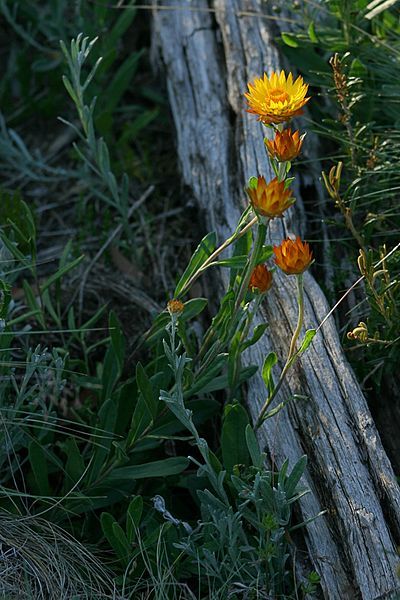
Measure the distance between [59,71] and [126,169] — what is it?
0.54 meters

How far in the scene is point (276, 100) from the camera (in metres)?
1.85

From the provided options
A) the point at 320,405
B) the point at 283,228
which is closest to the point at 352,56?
the point at 283,228

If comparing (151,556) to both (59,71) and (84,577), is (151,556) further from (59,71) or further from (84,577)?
(59,71)

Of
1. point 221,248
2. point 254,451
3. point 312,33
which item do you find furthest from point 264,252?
point 312,33

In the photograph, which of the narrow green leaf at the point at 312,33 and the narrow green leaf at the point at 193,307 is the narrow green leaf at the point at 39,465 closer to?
the narrow green leaf at the point at 193,307

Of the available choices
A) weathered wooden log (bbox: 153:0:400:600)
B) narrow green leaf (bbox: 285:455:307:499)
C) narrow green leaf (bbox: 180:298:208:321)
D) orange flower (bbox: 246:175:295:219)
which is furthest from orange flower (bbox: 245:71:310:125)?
narrow green leaf (bbox: 285:455:307:499)

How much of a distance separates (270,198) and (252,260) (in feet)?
0.60

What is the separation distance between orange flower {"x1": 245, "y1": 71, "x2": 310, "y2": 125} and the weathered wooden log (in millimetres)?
590

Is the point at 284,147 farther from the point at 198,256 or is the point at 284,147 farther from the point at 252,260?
the point at 198,256

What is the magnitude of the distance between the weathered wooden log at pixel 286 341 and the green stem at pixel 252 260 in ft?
1.05

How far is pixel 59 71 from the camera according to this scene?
11.4ft

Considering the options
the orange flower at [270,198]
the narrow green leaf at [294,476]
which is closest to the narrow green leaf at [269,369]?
the narrow green leaf at [294,476]

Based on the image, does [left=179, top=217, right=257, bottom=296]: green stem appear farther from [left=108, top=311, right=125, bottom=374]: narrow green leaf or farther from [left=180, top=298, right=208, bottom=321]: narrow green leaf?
[left=108, top=311, right=125, bottom=374]: narrow green leaf

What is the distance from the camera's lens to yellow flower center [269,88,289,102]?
6.07ft
